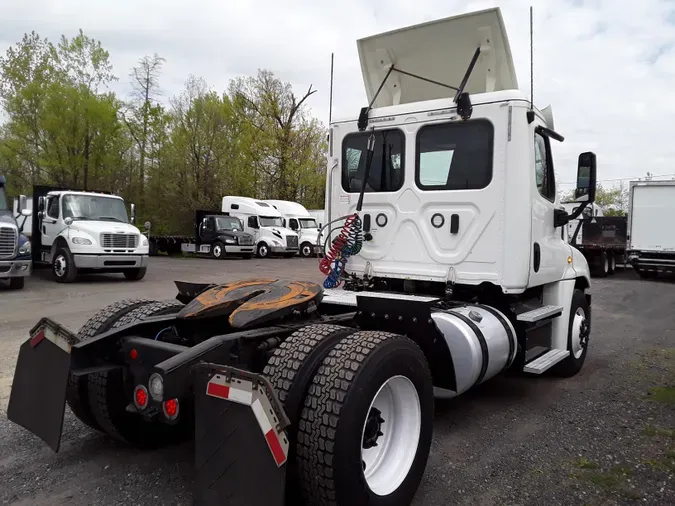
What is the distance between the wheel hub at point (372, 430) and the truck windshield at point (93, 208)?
14262mm

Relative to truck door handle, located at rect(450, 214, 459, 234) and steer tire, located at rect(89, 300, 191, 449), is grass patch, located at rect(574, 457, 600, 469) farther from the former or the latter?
steer tire, located at rect(89, 300, 191, 449)

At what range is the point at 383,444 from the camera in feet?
10.5

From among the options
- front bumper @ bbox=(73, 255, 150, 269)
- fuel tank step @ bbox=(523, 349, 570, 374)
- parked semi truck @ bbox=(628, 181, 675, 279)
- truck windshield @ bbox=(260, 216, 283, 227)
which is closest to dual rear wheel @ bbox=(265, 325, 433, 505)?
fuel tank step @ bbox=(523, 349, 570, 374)

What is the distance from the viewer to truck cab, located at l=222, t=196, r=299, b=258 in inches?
1101

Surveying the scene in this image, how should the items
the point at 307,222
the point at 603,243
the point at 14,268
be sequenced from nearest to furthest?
the point at 14,268 < the point at 603,243 < the point at 307,222

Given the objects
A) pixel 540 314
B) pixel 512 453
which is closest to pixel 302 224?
pixel 540 314

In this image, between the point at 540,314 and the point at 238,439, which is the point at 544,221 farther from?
the point at 238,439

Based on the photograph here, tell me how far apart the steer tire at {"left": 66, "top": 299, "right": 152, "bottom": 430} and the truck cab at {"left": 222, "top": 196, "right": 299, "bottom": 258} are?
23.8m

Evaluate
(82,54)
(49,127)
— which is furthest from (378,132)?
(82,54)

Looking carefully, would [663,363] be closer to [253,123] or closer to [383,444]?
[383,444]

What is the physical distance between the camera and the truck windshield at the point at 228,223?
26.9m

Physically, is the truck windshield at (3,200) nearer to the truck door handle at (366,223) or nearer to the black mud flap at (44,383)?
the truck door handle at (366,223)

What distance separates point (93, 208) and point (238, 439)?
1485 centimetres

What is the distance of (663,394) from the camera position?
5445 mm
